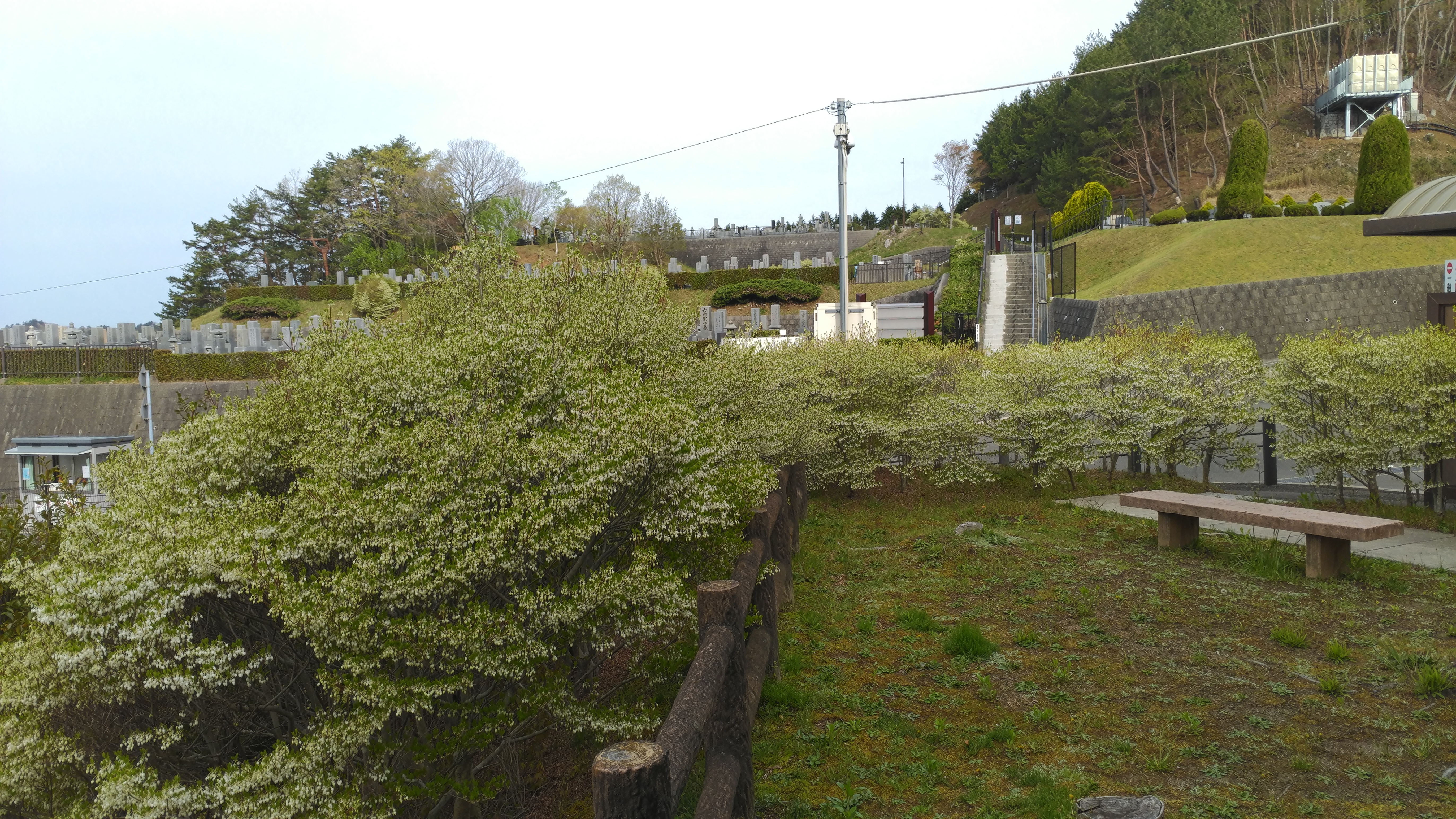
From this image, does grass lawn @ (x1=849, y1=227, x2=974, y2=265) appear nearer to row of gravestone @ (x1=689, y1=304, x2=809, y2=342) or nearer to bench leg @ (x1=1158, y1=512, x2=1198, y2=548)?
row of gravestone @ (x1=689, y1=304, x2=809, y2=342)

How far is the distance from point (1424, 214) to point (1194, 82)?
58568 mm

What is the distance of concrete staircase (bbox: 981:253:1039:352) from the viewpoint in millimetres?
27031

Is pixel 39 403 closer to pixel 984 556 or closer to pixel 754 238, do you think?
pixel 984 556

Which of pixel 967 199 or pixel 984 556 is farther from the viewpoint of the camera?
pixel 967 199

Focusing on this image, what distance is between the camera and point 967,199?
8288 cm

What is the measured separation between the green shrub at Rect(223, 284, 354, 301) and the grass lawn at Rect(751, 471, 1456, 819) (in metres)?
45.9

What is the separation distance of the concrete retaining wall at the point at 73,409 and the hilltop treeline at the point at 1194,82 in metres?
52.3

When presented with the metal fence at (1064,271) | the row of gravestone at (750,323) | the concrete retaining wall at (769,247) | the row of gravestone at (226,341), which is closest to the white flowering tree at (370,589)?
the row of gravestone at (750,323)

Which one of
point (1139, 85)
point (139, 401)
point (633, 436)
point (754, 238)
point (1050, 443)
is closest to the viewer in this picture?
point (633, 436)

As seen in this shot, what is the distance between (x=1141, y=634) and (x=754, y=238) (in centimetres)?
5941

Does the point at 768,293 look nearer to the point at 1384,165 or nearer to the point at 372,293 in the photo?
the point at 372,293

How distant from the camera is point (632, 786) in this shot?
7.84 ft

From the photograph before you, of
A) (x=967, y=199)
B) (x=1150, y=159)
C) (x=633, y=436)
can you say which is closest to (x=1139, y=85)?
(x=1150, y=159)

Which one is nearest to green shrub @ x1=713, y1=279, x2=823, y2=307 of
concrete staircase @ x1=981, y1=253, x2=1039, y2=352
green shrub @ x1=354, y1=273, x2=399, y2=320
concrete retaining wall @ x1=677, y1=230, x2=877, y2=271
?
concrete staircase @ x1=981, y1=253, x2=1039, y2=352
